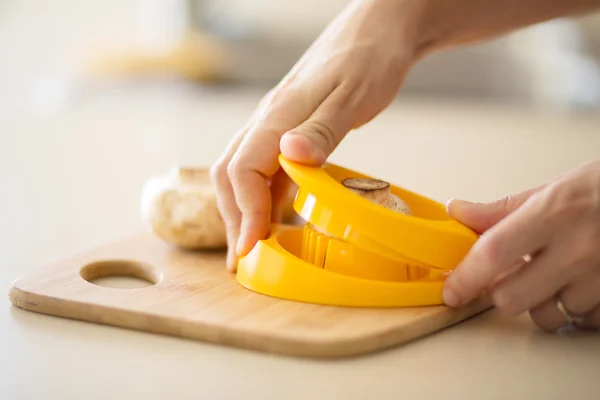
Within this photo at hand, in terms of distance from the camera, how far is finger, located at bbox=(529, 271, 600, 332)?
802 mm

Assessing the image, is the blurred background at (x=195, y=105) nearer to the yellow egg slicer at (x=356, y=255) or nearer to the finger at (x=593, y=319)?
the yellow egg slicer at (x=356, y=255)

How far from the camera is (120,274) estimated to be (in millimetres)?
1079

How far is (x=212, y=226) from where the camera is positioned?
1113mm

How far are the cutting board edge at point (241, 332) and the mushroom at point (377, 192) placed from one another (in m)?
0.16

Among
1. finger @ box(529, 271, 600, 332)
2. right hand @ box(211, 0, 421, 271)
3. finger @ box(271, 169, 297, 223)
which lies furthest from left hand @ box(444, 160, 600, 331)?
finger @ box(271, 169, 297, 223)

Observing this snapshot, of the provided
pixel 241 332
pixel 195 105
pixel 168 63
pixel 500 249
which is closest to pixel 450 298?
pixel 500 249

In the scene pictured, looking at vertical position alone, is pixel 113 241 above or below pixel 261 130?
below

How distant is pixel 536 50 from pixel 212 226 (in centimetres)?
257

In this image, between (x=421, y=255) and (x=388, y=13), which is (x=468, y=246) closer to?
(x=421, y=255)

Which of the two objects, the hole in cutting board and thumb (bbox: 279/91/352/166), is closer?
thumb (bbox: 279/91/352/166)

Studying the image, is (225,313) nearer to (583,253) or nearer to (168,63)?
(583,253)

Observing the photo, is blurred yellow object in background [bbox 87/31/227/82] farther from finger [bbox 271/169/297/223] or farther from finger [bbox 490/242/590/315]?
finger [bbox 490/242/590/315]

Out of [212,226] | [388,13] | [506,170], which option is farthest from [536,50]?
[212,226]

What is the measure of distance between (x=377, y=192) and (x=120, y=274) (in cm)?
41
